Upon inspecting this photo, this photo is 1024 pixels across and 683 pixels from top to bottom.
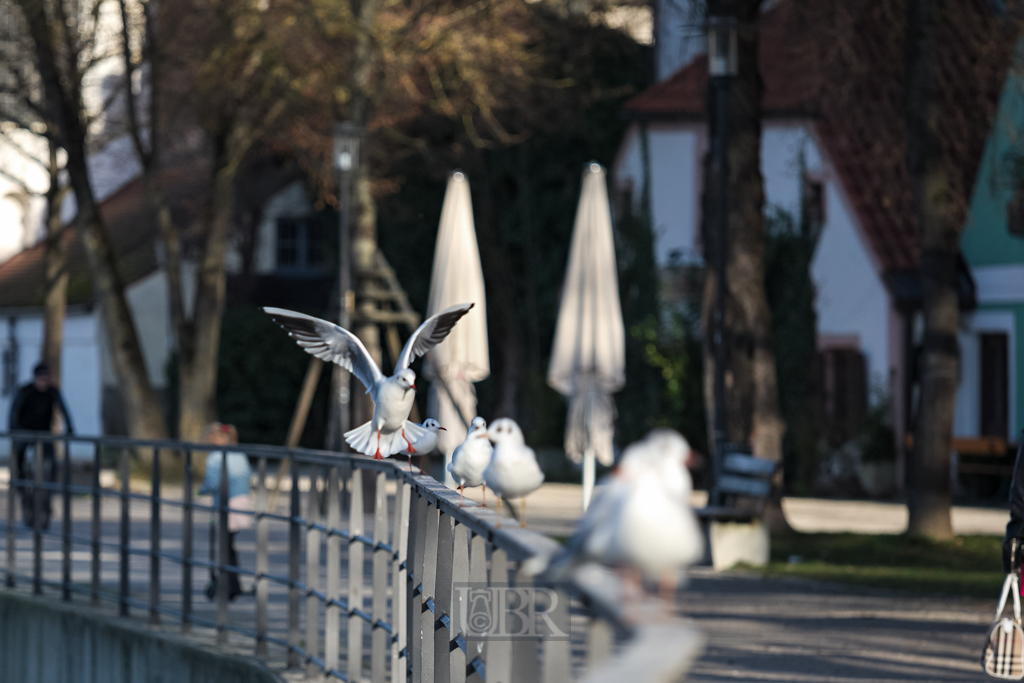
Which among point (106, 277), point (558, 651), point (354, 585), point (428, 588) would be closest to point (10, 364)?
point (106, 277)

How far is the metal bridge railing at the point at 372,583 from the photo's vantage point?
2.07 m

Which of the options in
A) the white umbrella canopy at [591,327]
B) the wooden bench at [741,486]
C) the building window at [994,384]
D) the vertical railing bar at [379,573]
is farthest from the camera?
the building window at [994,384]

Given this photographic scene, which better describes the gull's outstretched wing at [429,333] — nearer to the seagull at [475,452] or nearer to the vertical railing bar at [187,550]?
the seagull at [475,452]

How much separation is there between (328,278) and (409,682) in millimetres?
30724

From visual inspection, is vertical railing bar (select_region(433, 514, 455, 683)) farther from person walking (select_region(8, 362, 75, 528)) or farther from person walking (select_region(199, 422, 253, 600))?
person walking (select_region(8, 362, 75, 528))

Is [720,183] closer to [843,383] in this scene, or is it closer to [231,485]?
[231,485]

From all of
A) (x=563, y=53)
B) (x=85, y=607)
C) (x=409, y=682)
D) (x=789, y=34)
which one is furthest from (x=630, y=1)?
(x=409, y=682)

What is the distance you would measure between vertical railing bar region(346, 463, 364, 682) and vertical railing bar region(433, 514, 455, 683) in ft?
8.49

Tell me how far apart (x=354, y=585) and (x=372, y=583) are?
0.18 m

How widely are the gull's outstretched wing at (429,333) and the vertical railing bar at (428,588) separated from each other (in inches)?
58.2

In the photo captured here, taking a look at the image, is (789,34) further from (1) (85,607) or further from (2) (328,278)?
(2) (328,278)

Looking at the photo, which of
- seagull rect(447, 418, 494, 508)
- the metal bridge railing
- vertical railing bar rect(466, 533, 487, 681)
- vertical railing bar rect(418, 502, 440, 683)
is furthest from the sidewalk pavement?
seagull rect(447, 418, 494, 508)

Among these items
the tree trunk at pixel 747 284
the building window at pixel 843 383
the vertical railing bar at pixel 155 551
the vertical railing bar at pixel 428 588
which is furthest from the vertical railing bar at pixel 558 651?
the building window at pixel 843 383

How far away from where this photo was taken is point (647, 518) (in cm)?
145
